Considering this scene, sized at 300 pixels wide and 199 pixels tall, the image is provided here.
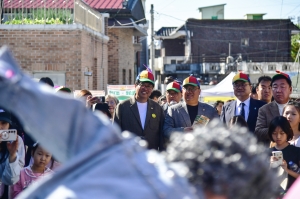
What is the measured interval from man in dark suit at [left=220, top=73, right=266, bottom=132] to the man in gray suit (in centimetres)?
25

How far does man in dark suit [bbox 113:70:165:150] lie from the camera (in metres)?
8.07

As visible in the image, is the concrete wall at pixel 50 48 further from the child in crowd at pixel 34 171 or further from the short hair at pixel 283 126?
the child in crowd at pixel 34 171

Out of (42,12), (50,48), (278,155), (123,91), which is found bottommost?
(123,91)

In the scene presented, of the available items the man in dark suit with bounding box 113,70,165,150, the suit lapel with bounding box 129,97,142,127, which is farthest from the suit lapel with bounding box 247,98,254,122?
the suit lapel with bounding box 129,97,142,127

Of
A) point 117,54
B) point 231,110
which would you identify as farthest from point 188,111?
point 117,54

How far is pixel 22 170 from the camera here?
5398 millimetres

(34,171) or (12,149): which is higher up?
(12,149)

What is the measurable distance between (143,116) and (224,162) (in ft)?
21.6

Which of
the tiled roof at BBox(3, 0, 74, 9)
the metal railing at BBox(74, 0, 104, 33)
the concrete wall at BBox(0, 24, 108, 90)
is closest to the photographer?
the concrete wall at BBox(0, 24, 108, 90)

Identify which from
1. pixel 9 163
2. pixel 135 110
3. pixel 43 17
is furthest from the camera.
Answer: pixel 43 17

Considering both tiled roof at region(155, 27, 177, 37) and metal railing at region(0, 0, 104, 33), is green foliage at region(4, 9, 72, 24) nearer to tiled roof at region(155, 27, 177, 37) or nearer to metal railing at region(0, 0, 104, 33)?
metal railing at region(0, 0, 104, 33)

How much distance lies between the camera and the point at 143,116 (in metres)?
8.14

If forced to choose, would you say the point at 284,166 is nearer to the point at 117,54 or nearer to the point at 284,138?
the point at 284,138

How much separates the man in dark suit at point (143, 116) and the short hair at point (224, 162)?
6352 mm
